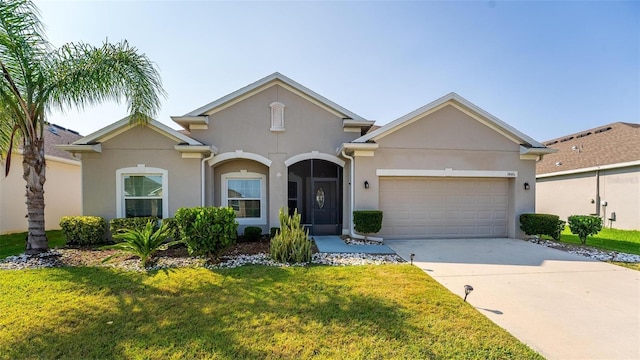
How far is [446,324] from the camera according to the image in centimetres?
420

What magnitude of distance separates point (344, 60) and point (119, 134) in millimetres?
9934

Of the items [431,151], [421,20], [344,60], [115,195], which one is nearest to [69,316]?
[115,195]

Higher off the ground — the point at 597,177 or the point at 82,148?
the point at 82,148

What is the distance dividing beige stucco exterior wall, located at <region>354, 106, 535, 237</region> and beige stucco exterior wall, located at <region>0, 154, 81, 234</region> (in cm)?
1563

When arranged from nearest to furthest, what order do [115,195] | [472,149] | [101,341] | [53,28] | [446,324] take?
[101,341] → [446,324] → [53,28] → [115,195] → [472,149]

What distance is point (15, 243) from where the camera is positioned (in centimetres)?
1010

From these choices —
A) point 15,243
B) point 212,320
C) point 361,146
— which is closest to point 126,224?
point 15,243

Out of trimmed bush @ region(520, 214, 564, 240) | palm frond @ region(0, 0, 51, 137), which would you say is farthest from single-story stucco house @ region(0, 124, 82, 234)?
trimmed bush @ region(520, 214, 564, 240)

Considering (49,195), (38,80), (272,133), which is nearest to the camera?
(38,80)

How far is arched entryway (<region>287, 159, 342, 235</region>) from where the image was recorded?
11891mm

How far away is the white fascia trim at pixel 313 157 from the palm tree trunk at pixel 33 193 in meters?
7.80

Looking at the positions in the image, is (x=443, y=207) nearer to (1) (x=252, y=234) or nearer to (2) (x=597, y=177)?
(1) (x=252, y=234)

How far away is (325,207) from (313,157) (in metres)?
2.37

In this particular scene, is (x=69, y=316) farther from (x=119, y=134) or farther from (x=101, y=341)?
(x=119, y=134)
